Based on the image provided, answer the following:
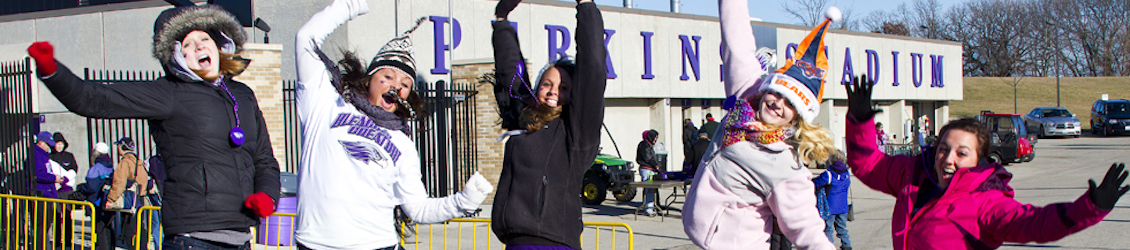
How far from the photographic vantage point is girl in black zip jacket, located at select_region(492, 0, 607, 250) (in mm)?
3018

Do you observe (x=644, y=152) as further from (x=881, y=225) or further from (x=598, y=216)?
(x=881, y=225)

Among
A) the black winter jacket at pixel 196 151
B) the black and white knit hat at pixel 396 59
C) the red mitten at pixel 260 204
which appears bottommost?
the red mitten at pixel 260 204

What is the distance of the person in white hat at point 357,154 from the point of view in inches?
125

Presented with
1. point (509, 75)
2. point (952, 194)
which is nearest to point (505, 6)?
point (509, 75)

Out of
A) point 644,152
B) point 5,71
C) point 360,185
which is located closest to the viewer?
point 360,185

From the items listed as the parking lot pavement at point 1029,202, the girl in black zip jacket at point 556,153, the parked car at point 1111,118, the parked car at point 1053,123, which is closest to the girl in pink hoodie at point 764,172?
the girl in black zip jacket at point 556,153

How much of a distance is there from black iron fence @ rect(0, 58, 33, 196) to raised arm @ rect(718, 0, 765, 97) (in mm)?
8582

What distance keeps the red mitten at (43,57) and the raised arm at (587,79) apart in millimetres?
1726

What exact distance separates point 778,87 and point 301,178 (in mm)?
1928

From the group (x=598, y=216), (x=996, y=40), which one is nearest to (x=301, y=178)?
(x=598, y=216)

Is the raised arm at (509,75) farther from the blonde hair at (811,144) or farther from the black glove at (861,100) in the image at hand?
the black glove at (861,100)

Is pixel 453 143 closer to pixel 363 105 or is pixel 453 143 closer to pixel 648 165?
pixel 648 165

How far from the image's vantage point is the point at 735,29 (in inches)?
130

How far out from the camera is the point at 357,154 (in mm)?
3199
